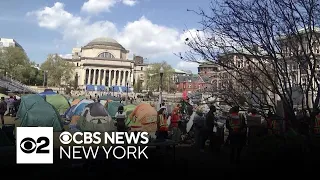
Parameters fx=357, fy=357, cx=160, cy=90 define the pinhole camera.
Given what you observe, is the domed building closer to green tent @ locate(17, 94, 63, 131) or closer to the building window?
the building window

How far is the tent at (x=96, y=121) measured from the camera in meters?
11.7

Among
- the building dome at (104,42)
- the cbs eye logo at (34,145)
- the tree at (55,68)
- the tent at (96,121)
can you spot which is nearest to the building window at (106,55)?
the building dome at (104,42)

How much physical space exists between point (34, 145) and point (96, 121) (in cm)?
343

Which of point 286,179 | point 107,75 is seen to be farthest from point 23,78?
point 286,179

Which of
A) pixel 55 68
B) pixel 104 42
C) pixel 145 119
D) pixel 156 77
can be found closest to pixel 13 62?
pixel 55 68

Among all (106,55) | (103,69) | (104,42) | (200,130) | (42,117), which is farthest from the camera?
(104,42)

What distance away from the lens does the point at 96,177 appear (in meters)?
7.98

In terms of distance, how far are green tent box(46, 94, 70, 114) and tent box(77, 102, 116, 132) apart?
14743 mm

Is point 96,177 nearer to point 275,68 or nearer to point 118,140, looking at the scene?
point 118,140

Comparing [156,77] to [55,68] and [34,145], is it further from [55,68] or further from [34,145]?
[34,145]

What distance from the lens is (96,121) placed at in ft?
39.2

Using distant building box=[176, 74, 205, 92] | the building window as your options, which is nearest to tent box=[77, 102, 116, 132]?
distant building box=[176, 74, 205, 92]

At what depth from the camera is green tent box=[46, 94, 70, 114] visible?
2723 cm

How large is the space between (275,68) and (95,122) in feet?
19.5
